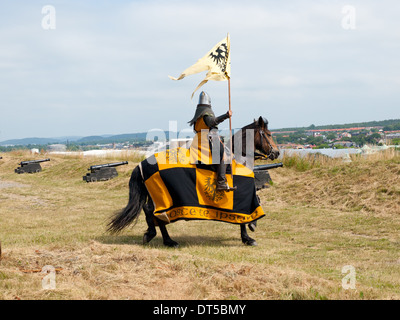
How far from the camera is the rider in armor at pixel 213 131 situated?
829 cm

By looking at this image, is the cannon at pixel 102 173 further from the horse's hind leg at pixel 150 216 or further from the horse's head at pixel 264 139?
the horse's head at pixel 264 139

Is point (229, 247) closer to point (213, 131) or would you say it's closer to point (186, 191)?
point (186, 191)

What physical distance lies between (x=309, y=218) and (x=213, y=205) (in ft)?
14.6

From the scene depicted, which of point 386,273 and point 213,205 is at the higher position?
point 213,205

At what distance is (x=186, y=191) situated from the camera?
8.34m

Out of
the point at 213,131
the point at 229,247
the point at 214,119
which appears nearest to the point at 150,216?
the point at 229,247

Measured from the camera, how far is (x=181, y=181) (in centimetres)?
834

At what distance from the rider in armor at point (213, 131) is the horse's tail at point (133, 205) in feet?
4.43

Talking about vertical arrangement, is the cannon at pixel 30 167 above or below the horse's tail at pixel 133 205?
below

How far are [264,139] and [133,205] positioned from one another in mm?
2747

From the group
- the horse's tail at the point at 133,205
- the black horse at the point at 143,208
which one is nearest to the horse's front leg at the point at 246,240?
the black horse at the point at 143,208

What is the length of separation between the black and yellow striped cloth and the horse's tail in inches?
6.9
